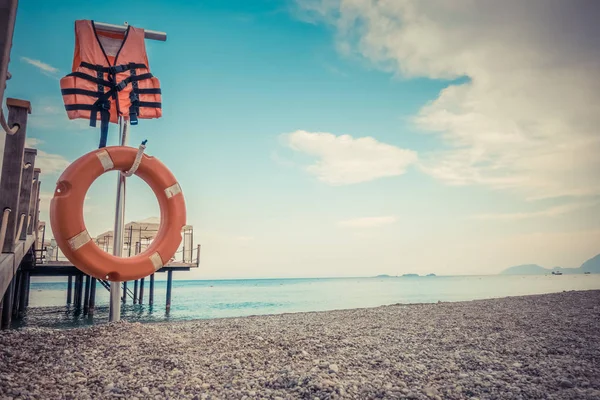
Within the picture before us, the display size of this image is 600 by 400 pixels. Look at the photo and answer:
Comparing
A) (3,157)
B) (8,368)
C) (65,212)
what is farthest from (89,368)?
(3,157)

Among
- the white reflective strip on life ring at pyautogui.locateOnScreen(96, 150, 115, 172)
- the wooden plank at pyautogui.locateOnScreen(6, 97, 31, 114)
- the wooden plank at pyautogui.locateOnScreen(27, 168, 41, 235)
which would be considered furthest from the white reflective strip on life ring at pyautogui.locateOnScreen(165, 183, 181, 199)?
the wooden plank at pyautogui.locateOnScreen(27, 168, 41, 235)

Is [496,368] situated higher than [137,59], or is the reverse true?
[137,59]

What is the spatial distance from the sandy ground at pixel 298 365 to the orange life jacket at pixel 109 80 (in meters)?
2.15

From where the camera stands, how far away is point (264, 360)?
4.01 m

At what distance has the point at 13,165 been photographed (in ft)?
14.0

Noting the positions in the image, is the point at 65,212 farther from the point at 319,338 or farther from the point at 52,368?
the point at 319,338

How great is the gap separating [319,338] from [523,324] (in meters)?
3.96

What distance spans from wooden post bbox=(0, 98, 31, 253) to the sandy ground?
1356 millimetres

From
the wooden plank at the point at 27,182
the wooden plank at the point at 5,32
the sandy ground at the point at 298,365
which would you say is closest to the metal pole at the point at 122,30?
the wooden plank at the point at 27,182

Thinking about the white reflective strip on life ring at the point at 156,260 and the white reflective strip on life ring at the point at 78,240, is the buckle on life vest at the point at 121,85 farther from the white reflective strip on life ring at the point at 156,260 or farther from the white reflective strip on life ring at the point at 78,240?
the white reflective strip on life ring at the point at 156,260

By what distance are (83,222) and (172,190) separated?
0.90 meters

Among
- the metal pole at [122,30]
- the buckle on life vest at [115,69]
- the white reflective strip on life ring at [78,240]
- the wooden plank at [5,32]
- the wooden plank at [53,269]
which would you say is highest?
the metal pole at [122,30]

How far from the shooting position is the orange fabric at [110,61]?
4.02 meters

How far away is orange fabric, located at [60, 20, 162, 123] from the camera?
402 centimetres
